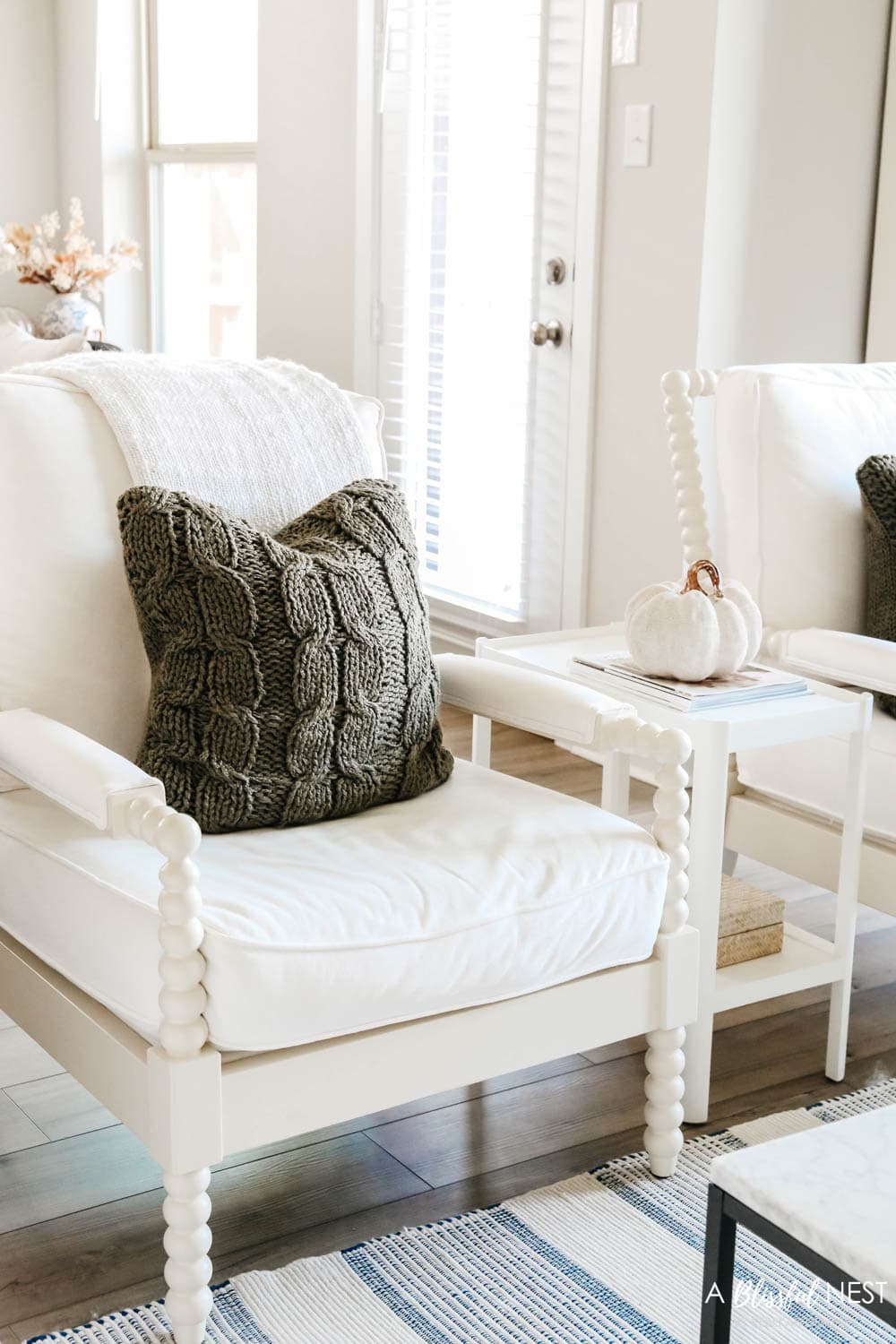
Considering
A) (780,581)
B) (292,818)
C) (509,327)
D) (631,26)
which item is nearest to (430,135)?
(509,327)

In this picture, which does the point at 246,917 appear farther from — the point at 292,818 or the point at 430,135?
A: the point at 430,135

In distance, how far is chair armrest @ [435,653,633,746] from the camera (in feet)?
6.12

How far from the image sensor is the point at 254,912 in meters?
1.51

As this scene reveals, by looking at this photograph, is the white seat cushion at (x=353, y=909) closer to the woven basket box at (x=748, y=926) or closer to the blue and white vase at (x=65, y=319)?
the woven basket box at (x=748, y=926)

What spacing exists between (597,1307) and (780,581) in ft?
3.87

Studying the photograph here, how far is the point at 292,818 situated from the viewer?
5.85ft

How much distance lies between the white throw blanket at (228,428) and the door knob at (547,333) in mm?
1555

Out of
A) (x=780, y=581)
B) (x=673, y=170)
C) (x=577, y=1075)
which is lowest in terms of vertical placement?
(x=577, y=1075)

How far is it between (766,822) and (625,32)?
1858mm

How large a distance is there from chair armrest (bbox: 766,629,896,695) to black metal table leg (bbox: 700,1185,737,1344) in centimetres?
113

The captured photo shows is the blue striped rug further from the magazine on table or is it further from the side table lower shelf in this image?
the magazine on table

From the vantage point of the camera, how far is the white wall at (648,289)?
314 centimetres

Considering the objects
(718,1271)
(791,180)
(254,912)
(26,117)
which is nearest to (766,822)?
(254,912)

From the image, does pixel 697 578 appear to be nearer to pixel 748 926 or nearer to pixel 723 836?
pixel 723 836
